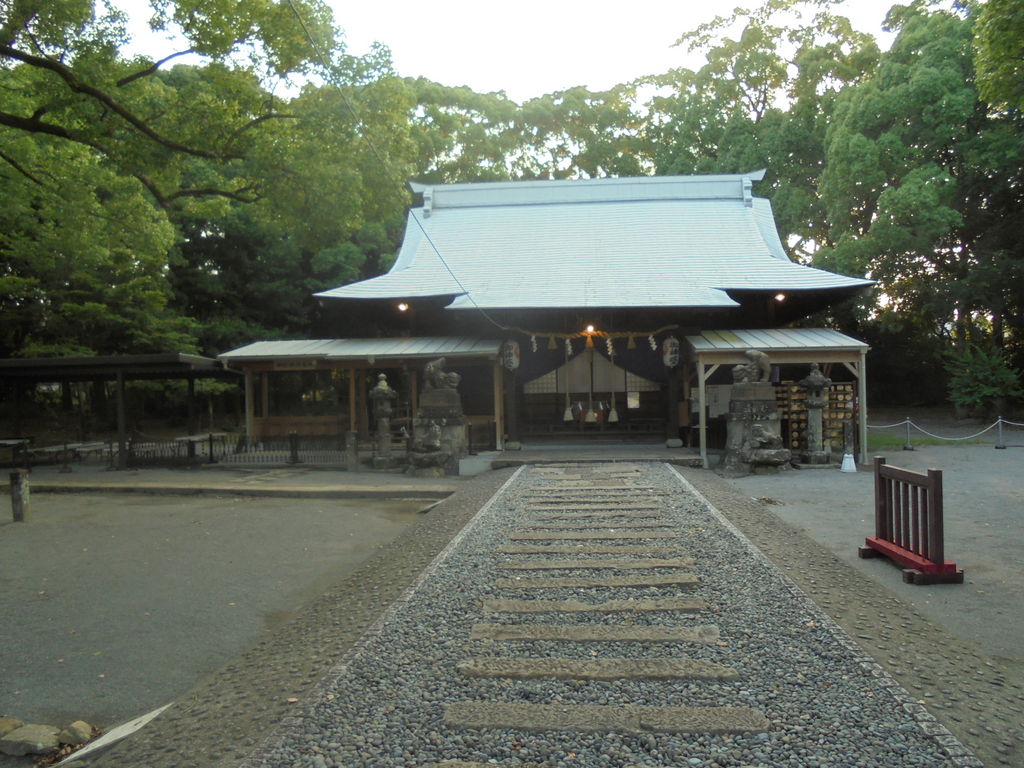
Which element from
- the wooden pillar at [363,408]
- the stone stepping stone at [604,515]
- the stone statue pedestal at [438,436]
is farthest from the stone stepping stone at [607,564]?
the wooden pillar at [363,408]

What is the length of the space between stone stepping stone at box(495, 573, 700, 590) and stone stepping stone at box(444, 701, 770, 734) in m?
1.84

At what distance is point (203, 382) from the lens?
20.7 m

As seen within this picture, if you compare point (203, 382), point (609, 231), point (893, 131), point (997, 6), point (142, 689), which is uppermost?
point (893, 131)

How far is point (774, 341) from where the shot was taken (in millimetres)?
13844

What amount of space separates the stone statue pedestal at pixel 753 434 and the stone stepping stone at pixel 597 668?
8.59 m

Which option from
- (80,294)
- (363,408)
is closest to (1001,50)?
(363,408)

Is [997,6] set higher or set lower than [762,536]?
higher

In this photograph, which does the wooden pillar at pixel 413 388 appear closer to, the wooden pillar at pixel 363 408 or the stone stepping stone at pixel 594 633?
the wooden pillar at pixel 363 408

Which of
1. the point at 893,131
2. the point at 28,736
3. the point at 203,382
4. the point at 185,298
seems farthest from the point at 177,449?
the point at 893,131

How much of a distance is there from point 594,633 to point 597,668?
19.1 inches

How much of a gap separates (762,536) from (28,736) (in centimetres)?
578

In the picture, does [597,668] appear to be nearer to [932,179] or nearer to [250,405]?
[250,405]

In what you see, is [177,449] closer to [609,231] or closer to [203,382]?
[203,382]

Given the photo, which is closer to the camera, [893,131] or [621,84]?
[893,131]
